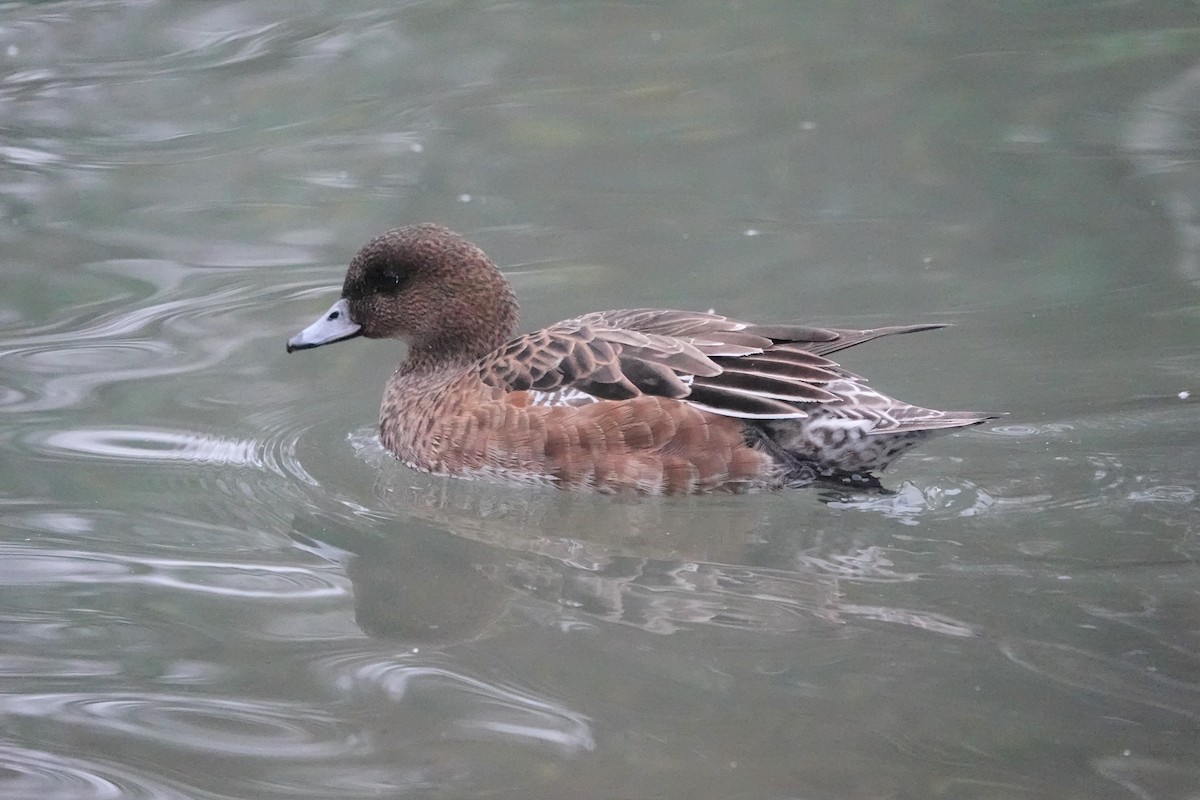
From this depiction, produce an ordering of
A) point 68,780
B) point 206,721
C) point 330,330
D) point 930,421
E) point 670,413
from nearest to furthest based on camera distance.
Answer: point 68,780 < point 206,721 < point 930,421 < point 670,413 < point 330,330

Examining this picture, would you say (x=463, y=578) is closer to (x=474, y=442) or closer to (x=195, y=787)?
(x=474, y=442)

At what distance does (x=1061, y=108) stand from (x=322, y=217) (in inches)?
192

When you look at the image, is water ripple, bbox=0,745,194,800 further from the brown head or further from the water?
the brown head

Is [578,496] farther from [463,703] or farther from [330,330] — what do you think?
[463,703]

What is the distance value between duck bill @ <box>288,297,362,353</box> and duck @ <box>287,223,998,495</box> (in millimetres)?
649

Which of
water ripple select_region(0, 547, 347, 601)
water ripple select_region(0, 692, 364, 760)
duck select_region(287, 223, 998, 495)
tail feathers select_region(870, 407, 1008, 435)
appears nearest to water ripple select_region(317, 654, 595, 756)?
water ripple select_region(0, 692, 364, 760)

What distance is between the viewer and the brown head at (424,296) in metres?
6.59

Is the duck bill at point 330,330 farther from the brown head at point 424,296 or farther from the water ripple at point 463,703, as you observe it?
the water ripple at point 463,703

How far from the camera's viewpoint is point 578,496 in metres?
5.89

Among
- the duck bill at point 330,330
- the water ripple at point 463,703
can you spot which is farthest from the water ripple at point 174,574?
the duck bill at point 330,330

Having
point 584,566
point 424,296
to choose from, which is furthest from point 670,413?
point 424,296

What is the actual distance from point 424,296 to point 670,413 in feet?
4.94

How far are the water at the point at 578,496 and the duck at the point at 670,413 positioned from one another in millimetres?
141

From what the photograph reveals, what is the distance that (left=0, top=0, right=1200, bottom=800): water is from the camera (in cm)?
419
